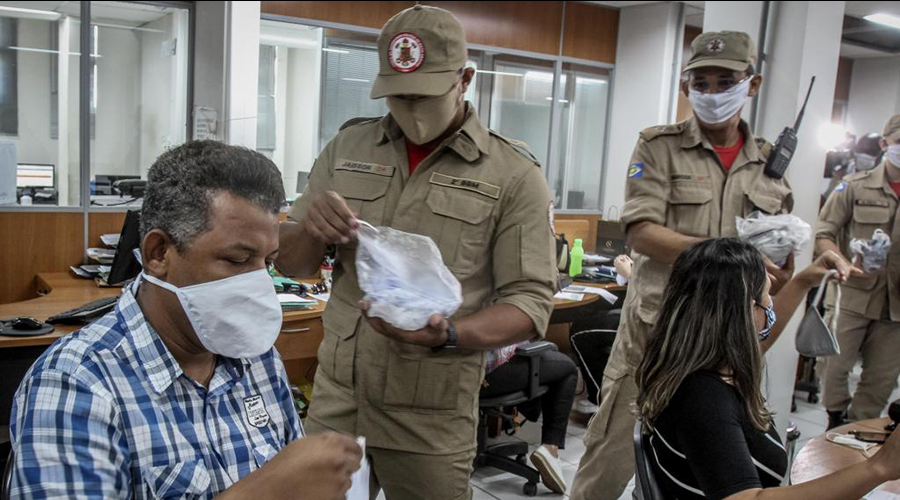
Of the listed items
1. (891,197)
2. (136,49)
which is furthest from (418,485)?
(136,49)

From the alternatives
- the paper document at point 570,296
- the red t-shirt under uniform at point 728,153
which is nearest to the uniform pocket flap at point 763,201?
the red t-shirt under uniform at point 728,153

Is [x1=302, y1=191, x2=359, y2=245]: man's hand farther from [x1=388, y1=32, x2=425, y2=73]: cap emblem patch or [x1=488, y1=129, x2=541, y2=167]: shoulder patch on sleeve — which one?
[x1=488, y1=129, x2=541, y2=167]: shoulder patch on sleeve

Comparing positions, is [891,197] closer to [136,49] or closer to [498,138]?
[498,138]

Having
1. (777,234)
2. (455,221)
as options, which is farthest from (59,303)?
(777,234)

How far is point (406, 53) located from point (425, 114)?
143 millimetres

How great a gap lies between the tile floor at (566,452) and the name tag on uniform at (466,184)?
1781mm

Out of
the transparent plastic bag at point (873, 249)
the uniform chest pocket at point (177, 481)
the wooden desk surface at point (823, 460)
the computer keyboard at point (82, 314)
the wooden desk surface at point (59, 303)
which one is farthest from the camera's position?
the transparent plastic bag at point (873, 249)

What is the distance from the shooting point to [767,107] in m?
3.15

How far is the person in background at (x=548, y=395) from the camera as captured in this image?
3.40 m

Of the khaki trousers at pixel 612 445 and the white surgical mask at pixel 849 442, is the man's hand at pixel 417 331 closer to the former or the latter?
the khaki trousers at pixel 612 445

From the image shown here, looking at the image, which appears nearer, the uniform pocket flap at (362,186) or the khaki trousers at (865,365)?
the uniform pocket flap at (362,186)

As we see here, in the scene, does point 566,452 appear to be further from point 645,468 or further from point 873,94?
point 873,94

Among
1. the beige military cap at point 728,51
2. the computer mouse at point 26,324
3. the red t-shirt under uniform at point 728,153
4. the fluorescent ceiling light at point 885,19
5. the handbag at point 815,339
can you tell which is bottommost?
the computer mouse at point 26,324

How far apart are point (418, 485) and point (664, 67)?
6329mm
